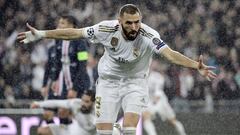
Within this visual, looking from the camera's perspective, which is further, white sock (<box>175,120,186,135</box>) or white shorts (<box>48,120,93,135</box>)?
white sock (<box>175,120,186,135</box>)

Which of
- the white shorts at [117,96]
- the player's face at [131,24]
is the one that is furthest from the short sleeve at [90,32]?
the white shorts at [117,96]

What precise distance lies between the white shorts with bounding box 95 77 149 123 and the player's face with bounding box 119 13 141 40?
64cm

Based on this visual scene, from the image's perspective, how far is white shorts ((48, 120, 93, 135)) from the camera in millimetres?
11711

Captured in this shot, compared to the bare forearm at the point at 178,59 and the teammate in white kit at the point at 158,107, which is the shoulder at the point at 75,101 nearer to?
the bare forearm at the point at 178,59

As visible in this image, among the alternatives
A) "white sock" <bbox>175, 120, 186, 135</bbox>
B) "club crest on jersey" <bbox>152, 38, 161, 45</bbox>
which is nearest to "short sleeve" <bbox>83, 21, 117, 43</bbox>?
"club crest on jersey" <bbox>152, 38, 161, 45</bbox>

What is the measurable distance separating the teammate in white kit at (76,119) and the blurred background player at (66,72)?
0.30 feet

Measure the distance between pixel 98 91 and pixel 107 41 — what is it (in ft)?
2.19

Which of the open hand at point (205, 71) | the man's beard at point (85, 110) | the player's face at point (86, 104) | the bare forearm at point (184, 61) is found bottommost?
the man's beard at point (85, 110)

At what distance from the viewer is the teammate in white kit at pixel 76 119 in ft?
37.9

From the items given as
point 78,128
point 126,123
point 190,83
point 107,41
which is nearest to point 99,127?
point 126,123

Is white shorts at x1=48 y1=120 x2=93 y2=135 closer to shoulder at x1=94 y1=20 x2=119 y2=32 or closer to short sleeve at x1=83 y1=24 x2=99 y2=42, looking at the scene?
short sleeve at x1=83 y1=24 x2=99 y2=42

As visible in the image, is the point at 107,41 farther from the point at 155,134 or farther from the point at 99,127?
the point at 155,134

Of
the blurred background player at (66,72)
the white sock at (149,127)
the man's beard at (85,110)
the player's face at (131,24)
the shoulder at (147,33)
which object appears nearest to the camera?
the player's face at (131,24)

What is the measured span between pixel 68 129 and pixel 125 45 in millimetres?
2933
